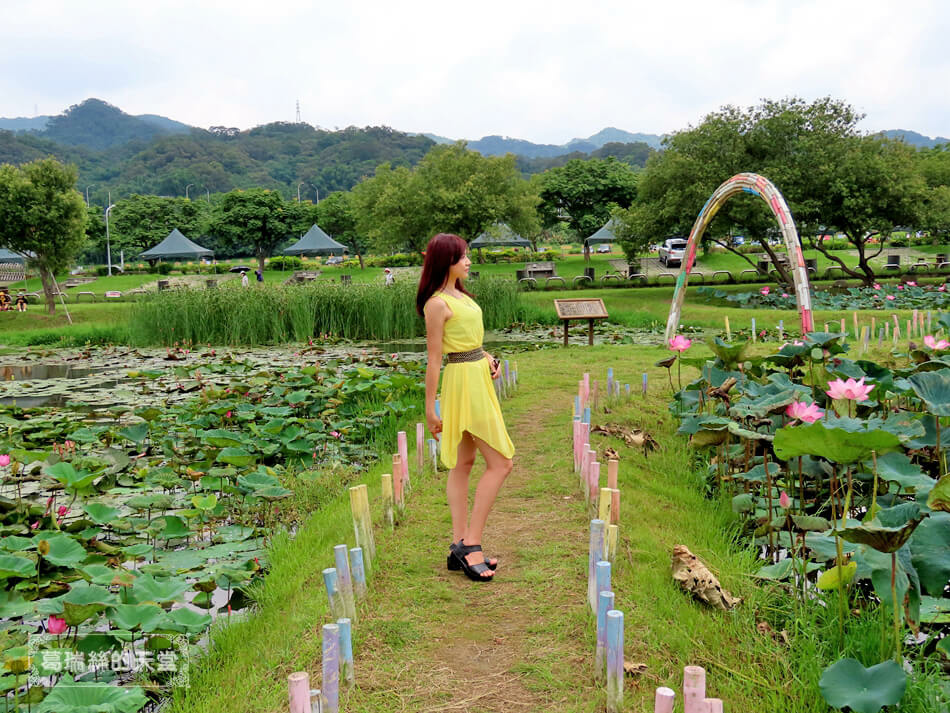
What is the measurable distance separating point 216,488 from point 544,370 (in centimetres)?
525

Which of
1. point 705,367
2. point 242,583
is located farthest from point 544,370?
point 242,583

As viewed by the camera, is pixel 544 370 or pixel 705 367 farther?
pixel 544 370

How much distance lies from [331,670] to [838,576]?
1.79 meters

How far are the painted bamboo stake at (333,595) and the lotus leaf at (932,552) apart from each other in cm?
203

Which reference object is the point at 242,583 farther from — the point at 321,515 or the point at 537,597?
the point at 537,597

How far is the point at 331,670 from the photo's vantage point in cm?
217

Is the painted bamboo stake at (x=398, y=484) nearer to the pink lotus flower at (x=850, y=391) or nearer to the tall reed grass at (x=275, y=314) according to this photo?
the pink lotus flower at (x=850, y=391)

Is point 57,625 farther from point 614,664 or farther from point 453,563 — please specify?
point 614,664

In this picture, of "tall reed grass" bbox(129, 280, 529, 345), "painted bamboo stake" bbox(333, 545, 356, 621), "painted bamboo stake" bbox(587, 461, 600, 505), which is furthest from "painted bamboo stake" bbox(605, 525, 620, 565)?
"tall reed grass" bbox(129, 280, 529, 345)

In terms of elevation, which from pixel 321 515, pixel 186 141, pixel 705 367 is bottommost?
pixel 321 515

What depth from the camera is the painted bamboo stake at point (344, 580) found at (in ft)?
8.63

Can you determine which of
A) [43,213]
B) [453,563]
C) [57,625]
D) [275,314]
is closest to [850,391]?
[453,563]

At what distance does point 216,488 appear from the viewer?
14.8 feet

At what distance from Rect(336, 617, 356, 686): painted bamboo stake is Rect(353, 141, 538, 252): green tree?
22727 millimetres
